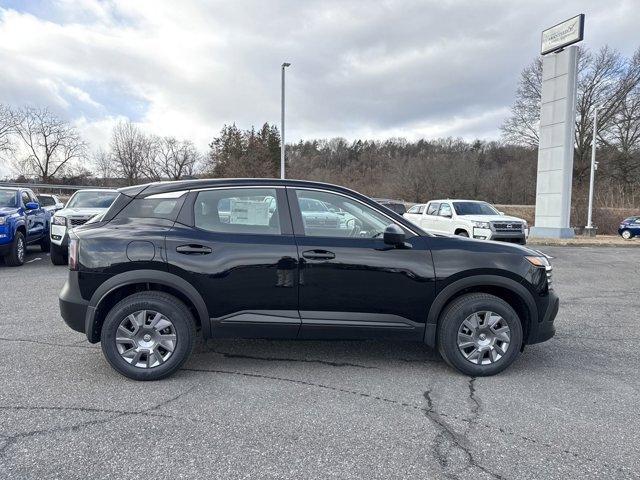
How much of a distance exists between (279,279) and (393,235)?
3.47ft

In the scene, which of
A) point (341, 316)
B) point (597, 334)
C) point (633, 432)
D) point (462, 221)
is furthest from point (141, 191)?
point (462, 221)

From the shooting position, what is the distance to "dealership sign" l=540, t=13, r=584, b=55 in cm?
2006

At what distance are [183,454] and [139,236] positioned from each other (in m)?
1.90

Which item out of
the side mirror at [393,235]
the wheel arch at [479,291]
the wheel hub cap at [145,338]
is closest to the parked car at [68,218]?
the wheel hub cap at [145,338]

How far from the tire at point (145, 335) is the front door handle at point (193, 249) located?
420 mm

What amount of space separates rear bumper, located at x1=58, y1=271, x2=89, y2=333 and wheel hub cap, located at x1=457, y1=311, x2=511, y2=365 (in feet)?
10.8

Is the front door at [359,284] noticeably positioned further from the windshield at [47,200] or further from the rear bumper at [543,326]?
the windshield at [47,200]

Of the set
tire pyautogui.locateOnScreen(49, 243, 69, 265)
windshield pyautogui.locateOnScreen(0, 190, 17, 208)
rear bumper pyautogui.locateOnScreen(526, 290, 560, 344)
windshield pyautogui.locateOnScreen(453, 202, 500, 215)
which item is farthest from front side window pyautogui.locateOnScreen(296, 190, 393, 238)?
windshield pyautogui.locateOnScreen(453, 202, 500, 215)

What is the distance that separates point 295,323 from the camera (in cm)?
396

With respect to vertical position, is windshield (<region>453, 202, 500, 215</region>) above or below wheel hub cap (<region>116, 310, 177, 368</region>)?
above

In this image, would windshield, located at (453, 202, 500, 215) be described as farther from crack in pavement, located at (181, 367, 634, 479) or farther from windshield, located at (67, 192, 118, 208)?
crack in pavement, located at (181, 367, 634, 479)

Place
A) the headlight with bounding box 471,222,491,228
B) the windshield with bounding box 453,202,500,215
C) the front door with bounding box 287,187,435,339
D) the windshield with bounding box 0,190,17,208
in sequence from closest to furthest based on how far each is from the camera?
the front door with bounding box 287,187,435,339
the windshield with bounding box 0,190,17,208
the headlight with bounding box 471,222,491,228
the windshield with bounding box 453,202,500,215

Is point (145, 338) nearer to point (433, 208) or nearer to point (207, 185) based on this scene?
point (207, 185)

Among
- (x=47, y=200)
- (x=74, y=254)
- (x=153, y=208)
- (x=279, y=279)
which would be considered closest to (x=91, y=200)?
(x=47, y=200)
